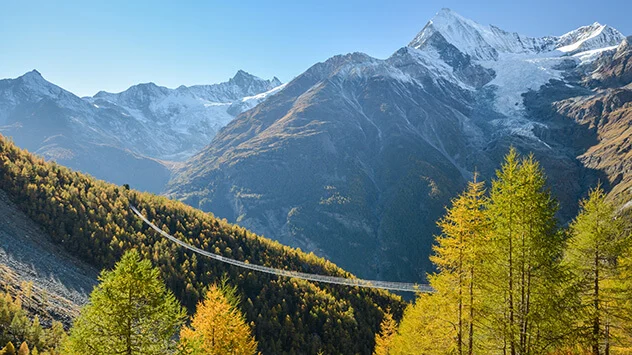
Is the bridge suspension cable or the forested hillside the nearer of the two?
the forested hillside

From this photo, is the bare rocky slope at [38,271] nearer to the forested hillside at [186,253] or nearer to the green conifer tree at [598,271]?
the forested hillside at [186,253]

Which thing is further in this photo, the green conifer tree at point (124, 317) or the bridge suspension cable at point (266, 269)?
the bridge suspension cable at point (266, 269)

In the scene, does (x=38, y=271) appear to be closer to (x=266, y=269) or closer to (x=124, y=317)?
(x=124, y=317)

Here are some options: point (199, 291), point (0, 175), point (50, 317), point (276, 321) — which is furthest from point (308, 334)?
point (0, 175)

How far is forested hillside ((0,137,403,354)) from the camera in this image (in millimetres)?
42375

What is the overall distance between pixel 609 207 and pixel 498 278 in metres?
7.12

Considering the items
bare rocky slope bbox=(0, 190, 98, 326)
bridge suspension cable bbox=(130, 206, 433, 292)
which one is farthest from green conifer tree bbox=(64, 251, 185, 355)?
bridge suspension cable bbox=(130, 206, 433, 292)

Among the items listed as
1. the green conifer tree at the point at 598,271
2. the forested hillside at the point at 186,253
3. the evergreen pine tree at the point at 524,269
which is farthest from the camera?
the forested hillside at the point at 186,253

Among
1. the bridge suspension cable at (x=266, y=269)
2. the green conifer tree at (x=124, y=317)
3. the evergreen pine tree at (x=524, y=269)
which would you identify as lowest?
the green conifer tree at (x=124, y=317)

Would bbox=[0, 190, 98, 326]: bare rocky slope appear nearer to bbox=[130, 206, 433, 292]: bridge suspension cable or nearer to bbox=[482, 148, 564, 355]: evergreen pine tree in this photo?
bbox=[130, 206, 433, 292]: bridge suspension cable

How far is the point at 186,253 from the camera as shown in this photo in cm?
5047

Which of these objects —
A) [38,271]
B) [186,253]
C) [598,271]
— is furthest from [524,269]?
[186,253]

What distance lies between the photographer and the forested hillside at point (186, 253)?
4238cm

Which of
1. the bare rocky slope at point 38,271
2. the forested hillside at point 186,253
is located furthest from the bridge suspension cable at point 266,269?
the bare rocky slope at point 38,271
